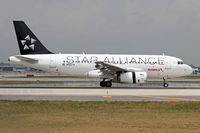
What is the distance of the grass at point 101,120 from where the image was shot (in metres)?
8.20

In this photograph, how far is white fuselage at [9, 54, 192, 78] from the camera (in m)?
26.9

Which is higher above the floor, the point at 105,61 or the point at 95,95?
the point at 105,61

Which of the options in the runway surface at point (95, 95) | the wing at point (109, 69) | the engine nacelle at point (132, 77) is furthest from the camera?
the wing at point (109, 69)

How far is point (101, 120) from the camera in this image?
9602mm

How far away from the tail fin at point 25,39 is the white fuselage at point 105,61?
79 cm

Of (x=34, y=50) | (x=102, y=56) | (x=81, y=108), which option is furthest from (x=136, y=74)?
(x=81, y=108)

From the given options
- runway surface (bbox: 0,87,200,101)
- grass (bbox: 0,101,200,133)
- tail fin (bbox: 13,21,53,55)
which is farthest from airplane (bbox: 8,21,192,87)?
grass (bbox: 0,101,200,133)

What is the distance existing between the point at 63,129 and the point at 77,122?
1.14 meters

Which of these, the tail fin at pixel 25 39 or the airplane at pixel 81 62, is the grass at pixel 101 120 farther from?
the tail fin at pixel 25 39

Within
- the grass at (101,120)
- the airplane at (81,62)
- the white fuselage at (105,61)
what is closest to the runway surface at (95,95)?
the grass at (101,120)

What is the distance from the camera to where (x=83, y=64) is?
26938 millimetres

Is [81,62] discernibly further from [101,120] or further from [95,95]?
[101,120]

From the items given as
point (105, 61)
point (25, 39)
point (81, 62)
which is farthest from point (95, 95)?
point (25, 39)

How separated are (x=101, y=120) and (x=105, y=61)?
18.1m
